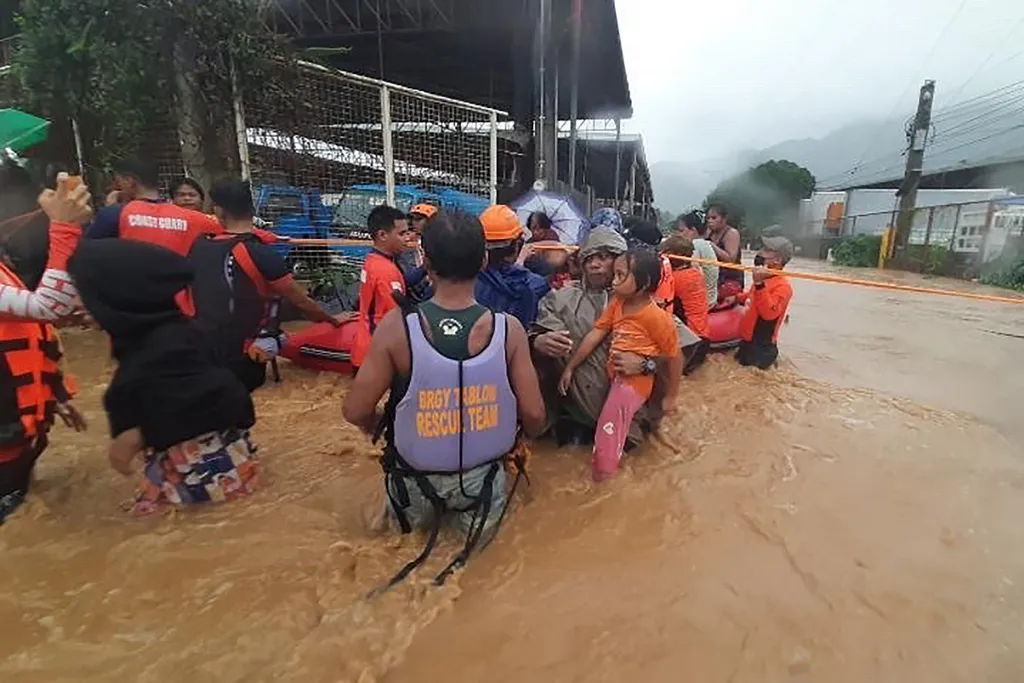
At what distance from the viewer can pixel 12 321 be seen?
2529mm

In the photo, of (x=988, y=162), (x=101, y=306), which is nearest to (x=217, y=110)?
(x=101, y=306)

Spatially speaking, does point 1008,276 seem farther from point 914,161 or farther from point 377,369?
point 377,369

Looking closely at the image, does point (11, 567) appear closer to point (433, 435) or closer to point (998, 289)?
point (433, 435)

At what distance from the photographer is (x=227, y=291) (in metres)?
3.38

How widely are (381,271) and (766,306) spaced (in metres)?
3.60

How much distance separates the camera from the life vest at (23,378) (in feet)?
8.36

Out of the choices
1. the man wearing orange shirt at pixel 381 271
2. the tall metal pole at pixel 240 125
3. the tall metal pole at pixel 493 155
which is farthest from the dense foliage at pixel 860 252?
the man wearing orange shirt at pixel 381 271

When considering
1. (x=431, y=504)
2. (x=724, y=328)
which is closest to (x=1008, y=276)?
(x=724, y=328)

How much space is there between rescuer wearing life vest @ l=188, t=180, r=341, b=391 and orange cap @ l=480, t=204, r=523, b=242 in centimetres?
125

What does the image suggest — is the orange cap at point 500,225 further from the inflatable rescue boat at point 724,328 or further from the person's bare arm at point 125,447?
the inflatable rescue boat at point 724,328

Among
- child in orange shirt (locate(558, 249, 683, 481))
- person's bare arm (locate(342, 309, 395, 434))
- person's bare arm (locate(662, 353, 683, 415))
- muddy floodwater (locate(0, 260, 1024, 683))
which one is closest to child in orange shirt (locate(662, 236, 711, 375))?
muddy floodwater (locate(0, 260, 1024, 683))

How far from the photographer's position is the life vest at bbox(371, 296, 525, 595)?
7.07 feet

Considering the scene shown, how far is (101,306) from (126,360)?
0.23 meters

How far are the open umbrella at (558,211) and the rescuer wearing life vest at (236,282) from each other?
11.9 feet
